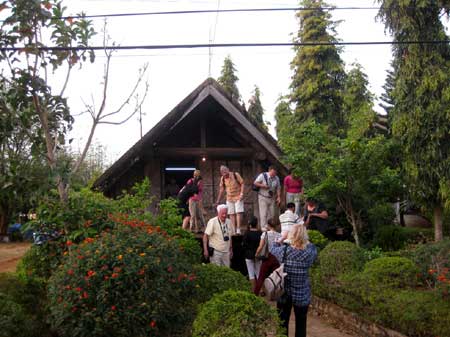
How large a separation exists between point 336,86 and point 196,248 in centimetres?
1832

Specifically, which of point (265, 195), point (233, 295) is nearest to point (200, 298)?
point (233, 295)

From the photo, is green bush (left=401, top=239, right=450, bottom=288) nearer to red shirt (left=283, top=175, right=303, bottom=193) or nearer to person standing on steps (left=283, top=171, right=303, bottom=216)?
person standing on steps (left=283, top=171, right=303, bottom=216)

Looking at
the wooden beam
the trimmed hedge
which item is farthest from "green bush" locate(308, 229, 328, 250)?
the wooden beam

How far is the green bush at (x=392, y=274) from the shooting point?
8.31m

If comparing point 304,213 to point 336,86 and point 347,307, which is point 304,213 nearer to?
point 347,307

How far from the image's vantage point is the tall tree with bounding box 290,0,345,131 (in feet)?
84.0

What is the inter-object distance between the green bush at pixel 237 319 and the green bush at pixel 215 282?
1530 mm

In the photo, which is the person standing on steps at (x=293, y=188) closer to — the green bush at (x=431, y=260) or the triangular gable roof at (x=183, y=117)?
the triangular gable roof at (x=183, y=117)

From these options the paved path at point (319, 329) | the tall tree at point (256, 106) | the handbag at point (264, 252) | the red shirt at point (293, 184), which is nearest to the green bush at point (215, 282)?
the handbag at point (264, 252)

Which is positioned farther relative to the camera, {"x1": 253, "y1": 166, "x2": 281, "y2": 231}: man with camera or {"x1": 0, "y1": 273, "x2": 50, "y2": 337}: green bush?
{"x1": 253, "y1": 166, "x2": 281, "y2": 231}: man with camera

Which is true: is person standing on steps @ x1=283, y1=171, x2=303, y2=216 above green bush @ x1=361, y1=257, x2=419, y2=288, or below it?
above

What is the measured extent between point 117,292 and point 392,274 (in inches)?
197

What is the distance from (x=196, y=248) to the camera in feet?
33.0

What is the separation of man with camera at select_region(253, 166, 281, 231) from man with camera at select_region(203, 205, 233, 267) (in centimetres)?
284
